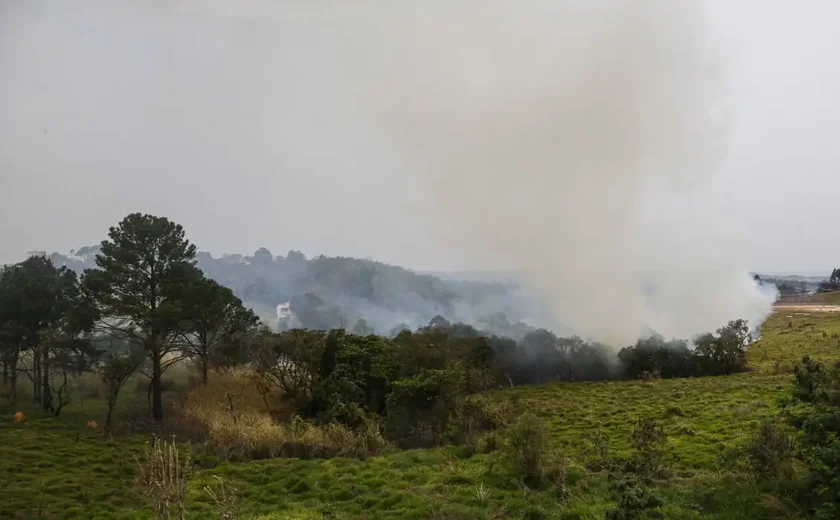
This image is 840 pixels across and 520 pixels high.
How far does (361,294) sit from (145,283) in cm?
5307

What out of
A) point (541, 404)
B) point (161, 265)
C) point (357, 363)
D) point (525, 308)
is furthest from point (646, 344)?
point (161, 265)

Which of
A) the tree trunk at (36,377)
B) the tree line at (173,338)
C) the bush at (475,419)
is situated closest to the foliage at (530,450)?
the bush at (475,419)

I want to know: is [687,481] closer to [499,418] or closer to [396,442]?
[499,418]

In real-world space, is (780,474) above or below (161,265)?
below

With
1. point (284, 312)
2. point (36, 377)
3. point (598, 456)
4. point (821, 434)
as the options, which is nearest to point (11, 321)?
point (36, 377)

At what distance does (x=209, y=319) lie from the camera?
2164cm

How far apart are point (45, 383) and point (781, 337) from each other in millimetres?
42706

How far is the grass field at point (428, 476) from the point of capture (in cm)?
858

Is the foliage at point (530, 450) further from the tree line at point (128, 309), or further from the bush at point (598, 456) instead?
the tree line at point (128, 309)

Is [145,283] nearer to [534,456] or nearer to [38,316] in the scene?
[38,316]

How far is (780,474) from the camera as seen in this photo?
8.00 m

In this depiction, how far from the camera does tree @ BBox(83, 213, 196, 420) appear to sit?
66.8 feet

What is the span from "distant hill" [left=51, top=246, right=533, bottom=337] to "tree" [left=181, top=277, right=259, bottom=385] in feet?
69.8

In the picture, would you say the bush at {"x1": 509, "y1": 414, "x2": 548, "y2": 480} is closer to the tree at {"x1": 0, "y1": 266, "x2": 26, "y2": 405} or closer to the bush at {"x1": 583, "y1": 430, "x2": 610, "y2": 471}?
the bush at {"x1": 583, "y1": 430, "x2": 610, "y2": 471}
